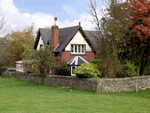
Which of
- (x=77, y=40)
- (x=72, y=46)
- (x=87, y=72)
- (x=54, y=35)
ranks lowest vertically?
(x=87, y=72)

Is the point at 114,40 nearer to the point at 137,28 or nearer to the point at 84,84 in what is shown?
the point at 137,28

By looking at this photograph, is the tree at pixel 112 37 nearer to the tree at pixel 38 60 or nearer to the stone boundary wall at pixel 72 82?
the stone boundary wall at pixel 72 82

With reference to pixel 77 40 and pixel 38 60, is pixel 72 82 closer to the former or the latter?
pixel 38 60

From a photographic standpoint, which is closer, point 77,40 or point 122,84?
point 122,84

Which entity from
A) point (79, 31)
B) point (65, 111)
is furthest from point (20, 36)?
point (65, 111)

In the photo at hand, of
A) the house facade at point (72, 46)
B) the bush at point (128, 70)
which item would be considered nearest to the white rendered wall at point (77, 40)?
the house facade at point (72, 46)

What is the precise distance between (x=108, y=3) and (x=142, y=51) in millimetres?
6424

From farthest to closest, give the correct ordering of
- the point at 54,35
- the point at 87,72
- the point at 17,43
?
the point at 17,43
the point at 54,35
the point at 87,72

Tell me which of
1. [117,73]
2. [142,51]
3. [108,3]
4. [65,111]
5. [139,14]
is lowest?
[65,111]

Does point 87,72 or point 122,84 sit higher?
point 87,72

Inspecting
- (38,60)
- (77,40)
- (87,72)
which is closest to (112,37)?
(87,72)

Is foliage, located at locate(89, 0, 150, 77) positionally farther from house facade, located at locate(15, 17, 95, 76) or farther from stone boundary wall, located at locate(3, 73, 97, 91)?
house facade, located at locate(15, 17, 95, 76)

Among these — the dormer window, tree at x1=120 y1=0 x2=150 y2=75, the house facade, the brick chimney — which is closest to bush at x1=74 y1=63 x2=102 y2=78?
tree at x1=120 y1=0 x2=150 y2=75

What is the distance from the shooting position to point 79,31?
32.6 metres
